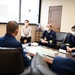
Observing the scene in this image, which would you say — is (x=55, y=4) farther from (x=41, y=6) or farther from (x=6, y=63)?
(x=6, y=63)

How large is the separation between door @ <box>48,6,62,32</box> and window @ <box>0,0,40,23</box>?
0.87 meters

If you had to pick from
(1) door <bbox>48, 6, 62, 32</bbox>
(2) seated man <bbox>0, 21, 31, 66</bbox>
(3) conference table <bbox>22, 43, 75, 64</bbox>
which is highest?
(1) door <bbox>48, 6, 62, 32</bbox>

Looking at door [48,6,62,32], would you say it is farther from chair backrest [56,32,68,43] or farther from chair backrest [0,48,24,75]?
chair backrest [0,48,24,75]

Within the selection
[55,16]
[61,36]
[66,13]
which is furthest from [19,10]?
[61,36]

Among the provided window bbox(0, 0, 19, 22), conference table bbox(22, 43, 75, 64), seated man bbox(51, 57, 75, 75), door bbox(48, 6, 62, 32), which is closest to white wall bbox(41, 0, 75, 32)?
door bbox(48, 6, 62, 32)

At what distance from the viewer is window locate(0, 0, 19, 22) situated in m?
6.09

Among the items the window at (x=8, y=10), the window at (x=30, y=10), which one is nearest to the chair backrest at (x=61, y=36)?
the window at (x=30, y=10)

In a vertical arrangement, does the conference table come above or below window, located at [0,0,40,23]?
below

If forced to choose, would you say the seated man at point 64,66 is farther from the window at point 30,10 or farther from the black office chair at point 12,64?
the window at point 30,10

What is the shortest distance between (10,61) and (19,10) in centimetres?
534

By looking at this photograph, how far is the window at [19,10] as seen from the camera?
20.2 feet

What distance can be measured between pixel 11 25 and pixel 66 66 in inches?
35.5

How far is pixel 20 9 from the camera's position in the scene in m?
6.62

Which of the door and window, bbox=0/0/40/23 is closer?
window, bbox=0/0/40/23
